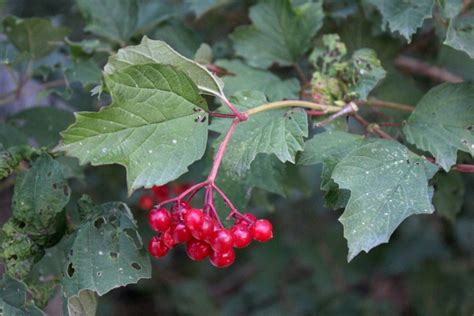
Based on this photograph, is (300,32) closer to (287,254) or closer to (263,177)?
(263,177)

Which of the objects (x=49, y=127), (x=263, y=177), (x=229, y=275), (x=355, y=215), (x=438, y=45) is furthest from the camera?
(x=229, y=275)

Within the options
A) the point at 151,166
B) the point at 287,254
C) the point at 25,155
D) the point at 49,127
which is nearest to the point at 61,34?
the point at 49,127

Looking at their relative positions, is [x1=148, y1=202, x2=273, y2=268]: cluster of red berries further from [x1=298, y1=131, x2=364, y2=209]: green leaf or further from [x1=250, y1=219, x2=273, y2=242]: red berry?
[x1=298, y1=131, x2=364, y2=209]: green leaf

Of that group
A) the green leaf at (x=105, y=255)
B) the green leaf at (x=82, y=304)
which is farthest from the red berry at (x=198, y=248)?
the green leaf at (x=82, y=304)

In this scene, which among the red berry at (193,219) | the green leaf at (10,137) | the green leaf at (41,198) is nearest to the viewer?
the red berry at (193,219)

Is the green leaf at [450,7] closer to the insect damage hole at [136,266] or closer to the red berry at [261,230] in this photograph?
the red berry at [261,230]

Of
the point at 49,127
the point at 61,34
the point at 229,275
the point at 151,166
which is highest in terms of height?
Answer: the point at 151,166

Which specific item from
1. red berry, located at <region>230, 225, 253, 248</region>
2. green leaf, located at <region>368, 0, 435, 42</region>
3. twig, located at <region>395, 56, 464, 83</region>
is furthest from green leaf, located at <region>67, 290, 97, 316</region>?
twig, located at <region>395, 56, 464, 83</region>
